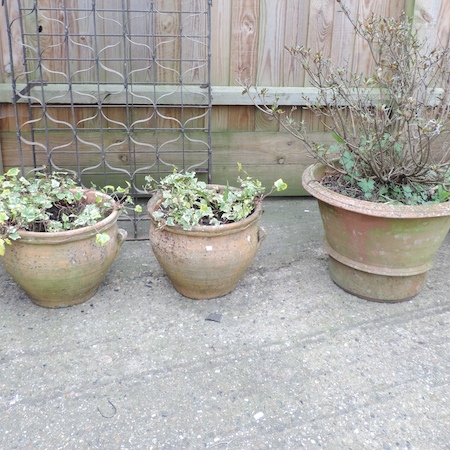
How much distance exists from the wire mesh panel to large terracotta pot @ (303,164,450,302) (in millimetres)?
864

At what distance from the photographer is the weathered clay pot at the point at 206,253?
2.35 meters

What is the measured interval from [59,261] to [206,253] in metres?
0.66

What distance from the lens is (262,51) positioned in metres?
3.27

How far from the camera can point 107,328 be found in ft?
7.60

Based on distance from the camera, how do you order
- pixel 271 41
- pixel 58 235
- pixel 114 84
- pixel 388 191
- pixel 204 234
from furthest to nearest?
pixel 271 41 < pixel 114 84 < pixel 388 191 < pixel 204 234 < pixel 58 235

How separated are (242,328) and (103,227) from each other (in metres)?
0.79

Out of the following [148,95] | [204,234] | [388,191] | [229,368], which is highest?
[148,95]

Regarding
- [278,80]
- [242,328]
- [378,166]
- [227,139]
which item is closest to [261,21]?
[278,80]

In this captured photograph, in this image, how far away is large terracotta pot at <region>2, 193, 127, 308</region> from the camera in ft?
7.37

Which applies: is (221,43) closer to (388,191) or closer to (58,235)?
(388,191)

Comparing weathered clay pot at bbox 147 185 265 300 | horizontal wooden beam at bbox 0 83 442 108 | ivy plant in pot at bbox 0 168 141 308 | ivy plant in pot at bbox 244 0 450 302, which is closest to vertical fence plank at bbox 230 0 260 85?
horizontal wooden beam at bbox 0 83 442 108

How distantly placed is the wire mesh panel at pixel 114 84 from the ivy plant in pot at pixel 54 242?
0.49 m

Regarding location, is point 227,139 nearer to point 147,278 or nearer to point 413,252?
point 147,278

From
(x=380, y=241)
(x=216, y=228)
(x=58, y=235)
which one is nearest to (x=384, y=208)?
(x=380, y=241)
